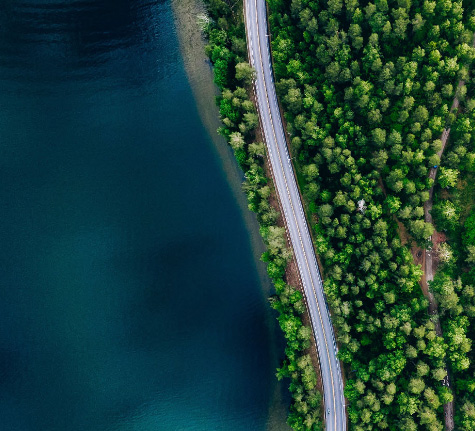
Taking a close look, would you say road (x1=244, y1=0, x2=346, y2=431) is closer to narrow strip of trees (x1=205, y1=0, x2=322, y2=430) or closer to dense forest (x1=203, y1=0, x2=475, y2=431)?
narrow strip of trees (x1=205, y1=0, x2=322, y2=430)

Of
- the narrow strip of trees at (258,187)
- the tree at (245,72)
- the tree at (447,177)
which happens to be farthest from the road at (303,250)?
the tree at (447,177)

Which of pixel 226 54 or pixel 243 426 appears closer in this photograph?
pixel 226 54

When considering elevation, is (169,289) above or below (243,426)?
above

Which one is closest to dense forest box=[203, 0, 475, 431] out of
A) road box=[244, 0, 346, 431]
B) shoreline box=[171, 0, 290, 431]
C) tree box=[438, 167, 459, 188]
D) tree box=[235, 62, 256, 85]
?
tree box=[438, 167, 459, 188]

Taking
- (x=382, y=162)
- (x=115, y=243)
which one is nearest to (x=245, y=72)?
(x=382, y=162)

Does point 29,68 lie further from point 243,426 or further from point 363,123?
point 243,426

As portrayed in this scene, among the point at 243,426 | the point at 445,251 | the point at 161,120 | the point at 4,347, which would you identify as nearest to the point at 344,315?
the point at 445,251
